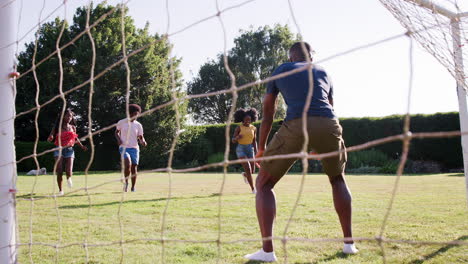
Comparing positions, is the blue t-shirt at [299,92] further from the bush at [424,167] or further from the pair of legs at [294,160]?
the bush at [424,167]

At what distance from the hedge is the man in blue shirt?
15.8 m

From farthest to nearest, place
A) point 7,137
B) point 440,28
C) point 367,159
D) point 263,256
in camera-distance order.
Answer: point 367,159 < point 440,28 < point 263,256 < point 7,137

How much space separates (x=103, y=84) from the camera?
77.0 feet

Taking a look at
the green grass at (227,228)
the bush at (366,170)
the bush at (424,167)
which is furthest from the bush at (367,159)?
the green grass at (227,228)

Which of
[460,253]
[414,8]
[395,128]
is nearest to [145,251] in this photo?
[460,253]

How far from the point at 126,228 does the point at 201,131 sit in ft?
65.7

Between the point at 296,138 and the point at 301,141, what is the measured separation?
5 cm

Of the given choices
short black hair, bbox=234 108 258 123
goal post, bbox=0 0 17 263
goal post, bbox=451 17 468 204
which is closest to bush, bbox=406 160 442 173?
short black hair, bbox=234 108 258 123

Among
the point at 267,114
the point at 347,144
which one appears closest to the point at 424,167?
the point at 347,144

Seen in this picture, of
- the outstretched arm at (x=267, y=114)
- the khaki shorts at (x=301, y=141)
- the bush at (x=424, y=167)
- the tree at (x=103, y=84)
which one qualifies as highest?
the tree at (x=103, y=84)

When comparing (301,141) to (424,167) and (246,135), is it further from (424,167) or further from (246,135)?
(424,167)

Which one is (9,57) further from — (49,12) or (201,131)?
(201,131)

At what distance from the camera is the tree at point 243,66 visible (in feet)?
133

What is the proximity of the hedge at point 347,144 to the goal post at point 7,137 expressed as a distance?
1705cm
